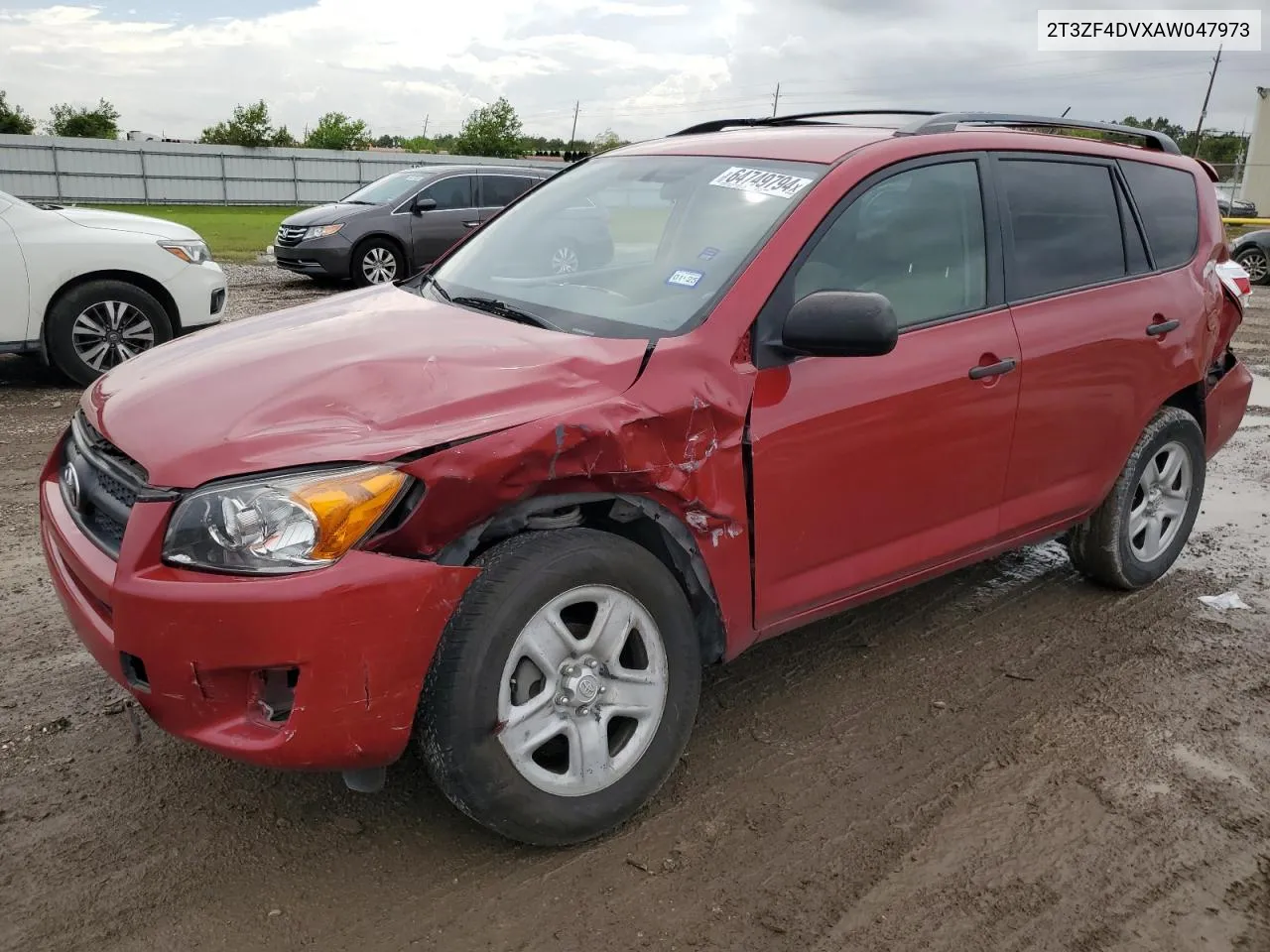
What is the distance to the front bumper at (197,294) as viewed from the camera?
311 inches

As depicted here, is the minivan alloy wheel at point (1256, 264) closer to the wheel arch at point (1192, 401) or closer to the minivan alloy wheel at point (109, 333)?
the wheel arch at point (1192, 401)

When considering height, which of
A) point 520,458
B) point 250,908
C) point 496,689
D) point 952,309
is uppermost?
point 952,309

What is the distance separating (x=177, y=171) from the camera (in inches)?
1517

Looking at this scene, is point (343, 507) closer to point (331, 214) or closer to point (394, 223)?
point (394, 223)

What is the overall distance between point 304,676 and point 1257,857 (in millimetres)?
2370

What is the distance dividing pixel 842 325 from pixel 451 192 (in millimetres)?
12731

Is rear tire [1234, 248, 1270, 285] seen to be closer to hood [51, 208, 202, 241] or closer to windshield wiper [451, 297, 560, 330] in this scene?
hood [51, 208, 202, 241]

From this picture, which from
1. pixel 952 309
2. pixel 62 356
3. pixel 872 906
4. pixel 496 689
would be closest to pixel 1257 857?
pixel 872 906

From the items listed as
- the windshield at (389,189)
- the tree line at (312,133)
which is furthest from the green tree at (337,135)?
the windshield at (389,189)

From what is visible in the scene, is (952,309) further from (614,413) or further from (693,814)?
(693,814)

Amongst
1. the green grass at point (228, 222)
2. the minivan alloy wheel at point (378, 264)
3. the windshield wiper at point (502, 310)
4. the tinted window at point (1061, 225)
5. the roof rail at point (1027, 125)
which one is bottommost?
the green grass at point (228, 222)

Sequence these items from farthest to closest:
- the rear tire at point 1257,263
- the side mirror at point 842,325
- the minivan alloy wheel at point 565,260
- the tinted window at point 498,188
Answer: the rear tire at point 1257,263, the tinted window at point 498,188, the minivan alloy wheel at point 565,260, the side mirror at point 842,325

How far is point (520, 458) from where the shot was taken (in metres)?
2.42

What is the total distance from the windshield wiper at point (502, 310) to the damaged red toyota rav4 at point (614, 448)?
0.07 ft
